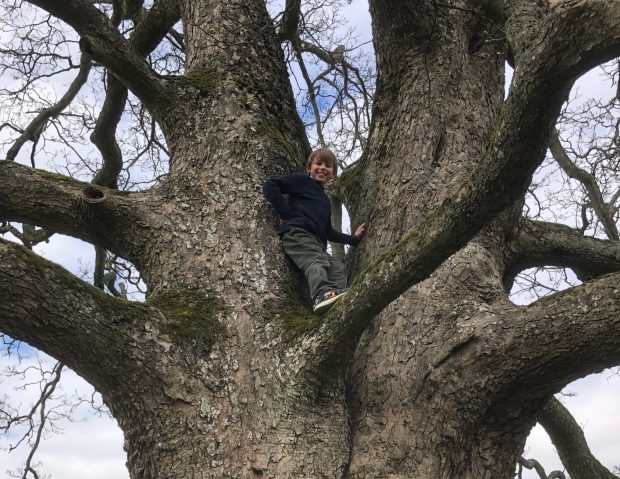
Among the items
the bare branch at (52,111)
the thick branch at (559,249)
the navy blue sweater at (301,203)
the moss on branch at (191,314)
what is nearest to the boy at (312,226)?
the navy blue sweater at (301,203)

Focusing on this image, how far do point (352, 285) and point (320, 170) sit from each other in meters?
1.46

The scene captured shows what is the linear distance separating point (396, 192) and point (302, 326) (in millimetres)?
1069

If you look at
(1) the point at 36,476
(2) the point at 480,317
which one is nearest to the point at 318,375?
(2) the point at 480,317

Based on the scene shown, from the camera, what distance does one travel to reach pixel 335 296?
2.93m

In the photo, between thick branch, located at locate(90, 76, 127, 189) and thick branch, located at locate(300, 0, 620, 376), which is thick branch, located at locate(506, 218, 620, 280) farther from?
thick branch, located at locate(90, 76, 127, 189)

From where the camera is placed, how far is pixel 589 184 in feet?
18.4

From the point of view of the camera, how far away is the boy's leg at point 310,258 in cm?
304

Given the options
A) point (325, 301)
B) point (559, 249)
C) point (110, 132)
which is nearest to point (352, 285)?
point (325, 301)

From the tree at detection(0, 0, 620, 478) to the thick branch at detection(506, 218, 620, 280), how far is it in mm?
12

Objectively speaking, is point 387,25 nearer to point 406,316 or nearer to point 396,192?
point 396,192

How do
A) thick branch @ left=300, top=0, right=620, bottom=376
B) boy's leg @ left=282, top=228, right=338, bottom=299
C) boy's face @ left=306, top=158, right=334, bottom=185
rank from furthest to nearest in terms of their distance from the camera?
boy's face @ left=306, top=158, right=334, bottom=185
boy's leg @ left=282, top=228, right=338, bottom=299
thick branch @ left=300, top=0, right=620, bottom=376

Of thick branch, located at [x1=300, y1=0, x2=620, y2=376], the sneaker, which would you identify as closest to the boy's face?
the sneaker

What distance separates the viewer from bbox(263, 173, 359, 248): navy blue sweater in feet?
10.7

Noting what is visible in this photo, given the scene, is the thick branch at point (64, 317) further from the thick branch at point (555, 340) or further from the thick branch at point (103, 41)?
the thick branch at point (555, 340)
